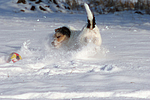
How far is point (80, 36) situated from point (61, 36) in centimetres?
49

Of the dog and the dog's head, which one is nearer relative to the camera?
the dog

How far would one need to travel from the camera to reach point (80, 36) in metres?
4.36

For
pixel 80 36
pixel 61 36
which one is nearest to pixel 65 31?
pixel 61 36

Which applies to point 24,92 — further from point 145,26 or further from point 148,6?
point 148,6

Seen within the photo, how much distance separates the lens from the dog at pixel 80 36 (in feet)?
14.1

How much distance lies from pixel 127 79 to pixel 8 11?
1106 centimetres

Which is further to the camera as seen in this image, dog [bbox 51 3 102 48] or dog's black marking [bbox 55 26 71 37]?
dog's black marking [bbox 55 26 71 37]

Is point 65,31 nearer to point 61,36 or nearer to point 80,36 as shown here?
point 61,36

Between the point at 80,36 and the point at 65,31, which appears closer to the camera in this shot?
the point at 80,36

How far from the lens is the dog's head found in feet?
15.3

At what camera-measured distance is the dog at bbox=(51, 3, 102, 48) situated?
14.1 ft

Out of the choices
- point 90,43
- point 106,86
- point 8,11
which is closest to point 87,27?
point 90,43

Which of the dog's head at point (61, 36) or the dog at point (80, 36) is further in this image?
the dog's head at point (61, 36)

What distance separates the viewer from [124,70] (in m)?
2.94
